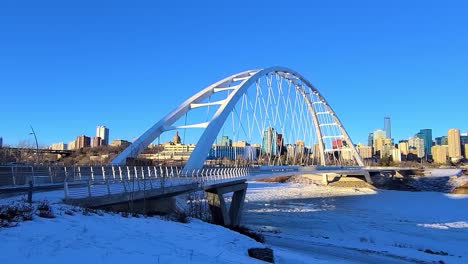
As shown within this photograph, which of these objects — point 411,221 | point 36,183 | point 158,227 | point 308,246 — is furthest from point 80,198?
point 411,221

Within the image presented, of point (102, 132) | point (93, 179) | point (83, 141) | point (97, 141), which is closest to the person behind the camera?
point (93, 179)

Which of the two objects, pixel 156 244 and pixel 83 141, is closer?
pixel 156 244

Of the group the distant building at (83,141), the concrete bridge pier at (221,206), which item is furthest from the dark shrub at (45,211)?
the distant building at (83,141)

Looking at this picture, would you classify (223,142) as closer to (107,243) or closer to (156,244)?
(156,244)

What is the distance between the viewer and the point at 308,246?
2281 cm

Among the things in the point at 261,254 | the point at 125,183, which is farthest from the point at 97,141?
the point at 261,254

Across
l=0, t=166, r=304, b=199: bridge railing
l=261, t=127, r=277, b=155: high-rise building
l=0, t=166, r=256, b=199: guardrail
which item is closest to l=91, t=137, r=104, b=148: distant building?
l=261, t=127, r=277, b=155: high-rise building

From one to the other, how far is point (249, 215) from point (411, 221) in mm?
14897

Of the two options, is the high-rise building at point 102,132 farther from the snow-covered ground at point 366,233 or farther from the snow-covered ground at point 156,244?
the snow-covered ground at point 156,244

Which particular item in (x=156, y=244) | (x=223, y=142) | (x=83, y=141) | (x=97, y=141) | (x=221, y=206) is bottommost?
(x=221, y=206)

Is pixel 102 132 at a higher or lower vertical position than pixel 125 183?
higher

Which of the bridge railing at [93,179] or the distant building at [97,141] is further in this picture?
the distant building at [97,141]

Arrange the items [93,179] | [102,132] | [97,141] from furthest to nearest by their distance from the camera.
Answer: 1. [102,132]
2. [97,141]
3. [93,179]

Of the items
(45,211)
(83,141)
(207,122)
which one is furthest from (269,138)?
(45,211)
